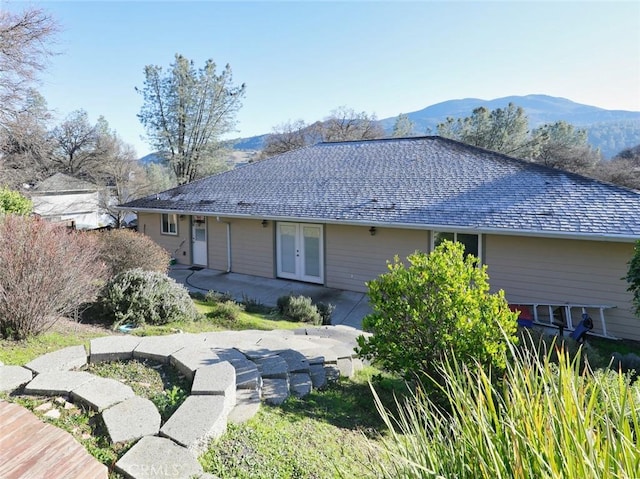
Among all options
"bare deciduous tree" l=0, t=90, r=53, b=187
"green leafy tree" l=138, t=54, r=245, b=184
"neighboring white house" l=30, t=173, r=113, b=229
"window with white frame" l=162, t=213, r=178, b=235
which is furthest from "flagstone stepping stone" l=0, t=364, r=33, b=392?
"green leafy tree" l=138, t=54, r=245, b=184

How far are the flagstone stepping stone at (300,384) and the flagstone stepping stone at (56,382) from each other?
2073 mm

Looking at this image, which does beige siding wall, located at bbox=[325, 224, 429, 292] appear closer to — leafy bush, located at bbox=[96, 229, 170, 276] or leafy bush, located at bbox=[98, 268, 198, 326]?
leafy bush, located at bbox=[96, 229, 170, 276]

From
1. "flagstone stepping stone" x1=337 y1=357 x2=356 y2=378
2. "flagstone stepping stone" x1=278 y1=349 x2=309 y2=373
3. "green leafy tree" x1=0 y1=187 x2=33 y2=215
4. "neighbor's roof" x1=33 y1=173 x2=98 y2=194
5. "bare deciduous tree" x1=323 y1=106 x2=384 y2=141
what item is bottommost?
"flagstone stepping stone" x1=337 y1=357 x2=356 y2=378

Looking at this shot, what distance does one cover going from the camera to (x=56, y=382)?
3.71 meters

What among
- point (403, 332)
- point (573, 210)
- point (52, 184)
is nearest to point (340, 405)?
point (403, 332)

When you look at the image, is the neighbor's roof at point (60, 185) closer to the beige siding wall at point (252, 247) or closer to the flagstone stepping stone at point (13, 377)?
the beige siding wall at point (252, 247)

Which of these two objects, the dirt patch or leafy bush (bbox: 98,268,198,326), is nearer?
the dirt patch

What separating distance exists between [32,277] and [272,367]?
326 cm

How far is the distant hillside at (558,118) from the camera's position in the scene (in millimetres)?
56613

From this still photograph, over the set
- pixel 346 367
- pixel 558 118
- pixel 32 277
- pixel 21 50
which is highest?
pixel 558 118

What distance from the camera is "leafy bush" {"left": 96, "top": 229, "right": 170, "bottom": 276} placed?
384 inches

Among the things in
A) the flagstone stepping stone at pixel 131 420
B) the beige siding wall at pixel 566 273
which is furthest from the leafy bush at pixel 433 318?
the beige siding wall at pixel 566 273

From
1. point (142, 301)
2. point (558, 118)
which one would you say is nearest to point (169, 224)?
point (142, 301)

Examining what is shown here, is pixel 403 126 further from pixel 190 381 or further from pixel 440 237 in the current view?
pixel 190 381
